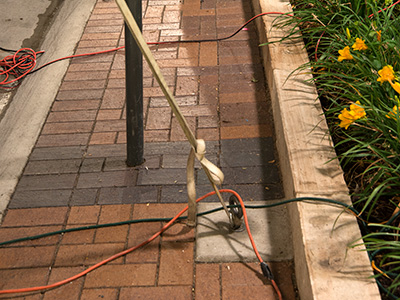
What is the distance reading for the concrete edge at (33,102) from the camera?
3.22 m

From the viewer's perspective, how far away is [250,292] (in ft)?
7.81

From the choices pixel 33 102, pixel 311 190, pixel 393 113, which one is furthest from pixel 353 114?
pixel 33 102

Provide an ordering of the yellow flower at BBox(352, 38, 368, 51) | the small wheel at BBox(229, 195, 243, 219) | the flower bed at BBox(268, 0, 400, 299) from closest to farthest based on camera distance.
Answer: the flower bed at BBox(268, 0, 400, 299) → the small wheel at BBox(229, 195, 243, 219) → the yellow flower at BBox(352, 38, 368, 51)

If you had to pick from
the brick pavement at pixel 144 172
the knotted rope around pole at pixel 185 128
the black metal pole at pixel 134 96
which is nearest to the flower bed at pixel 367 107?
the brick pavement at pixel 144 172

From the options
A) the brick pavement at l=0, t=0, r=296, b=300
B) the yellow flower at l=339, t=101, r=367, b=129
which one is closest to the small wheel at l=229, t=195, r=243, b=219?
the brick pavement at l=0, t=0, r=296, b=300

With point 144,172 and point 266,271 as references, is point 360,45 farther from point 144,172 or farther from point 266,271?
point 144,172

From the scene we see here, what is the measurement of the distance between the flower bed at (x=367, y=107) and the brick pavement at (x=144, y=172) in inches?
17.8

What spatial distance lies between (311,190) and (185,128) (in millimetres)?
667

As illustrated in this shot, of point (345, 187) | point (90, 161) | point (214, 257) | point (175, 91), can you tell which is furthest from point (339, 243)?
point (175, 91)

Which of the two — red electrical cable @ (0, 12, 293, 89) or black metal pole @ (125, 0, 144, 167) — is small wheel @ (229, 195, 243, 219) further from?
red electrical cable @ (0, 12, 293, 89)

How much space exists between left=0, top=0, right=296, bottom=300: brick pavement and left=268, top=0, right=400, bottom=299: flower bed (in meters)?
0.45

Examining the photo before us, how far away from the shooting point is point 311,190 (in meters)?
2.41

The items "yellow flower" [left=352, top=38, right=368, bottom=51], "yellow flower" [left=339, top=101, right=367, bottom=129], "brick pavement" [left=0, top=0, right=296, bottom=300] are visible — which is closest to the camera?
"yellow flower" [left=339, top=101, right=367, bottom=129]

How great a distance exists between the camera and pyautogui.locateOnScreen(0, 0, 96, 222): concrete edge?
10.6 ft
